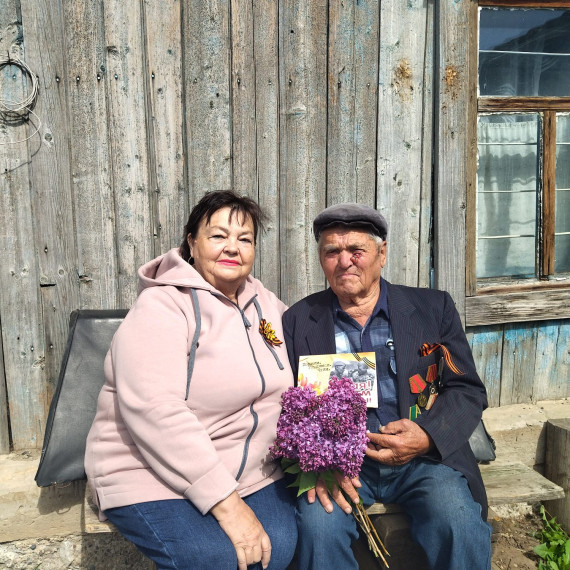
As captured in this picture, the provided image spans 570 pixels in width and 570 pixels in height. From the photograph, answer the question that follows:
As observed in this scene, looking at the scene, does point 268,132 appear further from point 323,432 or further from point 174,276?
point 323,432

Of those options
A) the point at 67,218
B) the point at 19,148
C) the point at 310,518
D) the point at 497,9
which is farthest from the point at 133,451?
the point at 497,9

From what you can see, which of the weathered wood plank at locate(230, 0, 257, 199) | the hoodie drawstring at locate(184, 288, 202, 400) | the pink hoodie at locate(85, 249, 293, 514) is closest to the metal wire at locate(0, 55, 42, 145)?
the weathered wood plank at locate(230, 0, 257, 199)

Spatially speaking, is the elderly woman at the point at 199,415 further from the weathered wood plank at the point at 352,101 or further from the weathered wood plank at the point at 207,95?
the weathered wood plank at the point at 352,101

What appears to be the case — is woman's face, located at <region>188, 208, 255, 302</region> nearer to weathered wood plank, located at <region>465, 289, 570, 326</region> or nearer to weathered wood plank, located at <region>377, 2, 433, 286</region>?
weathered wood plank, located at <region>377, 2, 433, 286</region>

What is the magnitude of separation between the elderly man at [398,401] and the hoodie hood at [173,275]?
0.49 metres

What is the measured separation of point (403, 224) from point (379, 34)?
1025 mm

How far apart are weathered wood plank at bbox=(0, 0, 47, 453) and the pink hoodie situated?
0.85 m

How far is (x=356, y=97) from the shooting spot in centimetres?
314

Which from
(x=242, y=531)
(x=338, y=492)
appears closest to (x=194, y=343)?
(x=242, y=531)

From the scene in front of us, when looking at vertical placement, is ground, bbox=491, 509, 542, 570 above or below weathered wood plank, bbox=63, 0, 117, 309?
below

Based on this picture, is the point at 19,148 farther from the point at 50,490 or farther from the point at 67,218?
the point at 50,490

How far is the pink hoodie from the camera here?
78.1 inches

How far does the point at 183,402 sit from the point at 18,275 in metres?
1.33

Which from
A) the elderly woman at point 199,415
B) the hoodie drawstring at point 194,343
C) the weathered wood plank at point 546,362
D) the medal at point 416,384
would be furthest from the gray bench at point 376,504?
the weathered wood plank at point 546,362
